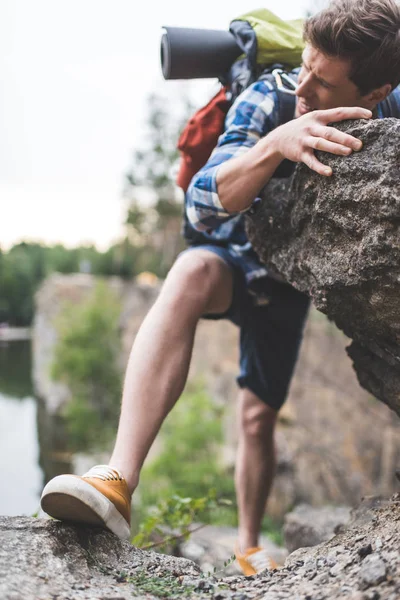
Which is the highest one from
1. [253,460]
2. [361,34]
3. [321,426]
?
[361,34]

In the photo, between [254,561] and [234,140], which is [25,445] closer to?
[254,561]

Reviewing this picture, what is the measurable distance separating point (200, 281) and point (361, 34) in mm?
890

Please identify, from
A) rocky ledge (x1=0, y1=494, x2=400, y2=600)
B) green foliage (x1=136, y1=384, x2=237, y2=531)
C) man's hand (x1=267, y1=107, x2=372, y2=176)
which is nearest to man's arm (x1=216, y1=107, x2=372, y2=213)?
man's hand (x1=267, y1=107, x2=372, y2=176)

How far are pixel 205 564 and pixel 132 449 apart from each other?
6.42ft

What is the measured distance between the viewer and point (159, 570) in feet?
5.22

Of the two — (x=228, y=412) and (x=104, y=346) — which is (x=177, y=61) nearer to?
(x=228, y=412)

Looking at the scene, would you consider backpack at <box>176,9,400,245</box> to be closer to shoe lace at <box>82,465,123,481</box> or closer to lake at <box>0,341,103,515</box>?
shoe lace at <box>82,465,123,481</box>

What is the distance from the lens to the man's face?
5.57 ft

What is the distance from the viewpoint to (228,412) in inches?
441

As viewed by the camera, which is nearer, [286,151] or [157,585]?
[157,585]

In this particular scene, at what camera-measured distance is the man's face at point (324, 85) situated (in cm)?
170

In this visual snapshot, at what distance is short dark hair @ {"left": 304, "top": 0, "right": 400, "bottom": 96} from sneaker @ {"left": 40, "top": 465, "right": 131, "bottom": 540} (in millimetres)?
1313

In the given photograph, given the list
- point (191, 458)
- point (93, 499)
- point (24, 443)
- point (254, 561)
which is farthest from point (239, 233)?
point (24, 443)

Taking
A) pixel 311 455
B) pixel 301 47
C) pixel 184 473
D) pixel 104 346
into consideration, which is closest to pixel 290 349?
pixel 301 47
